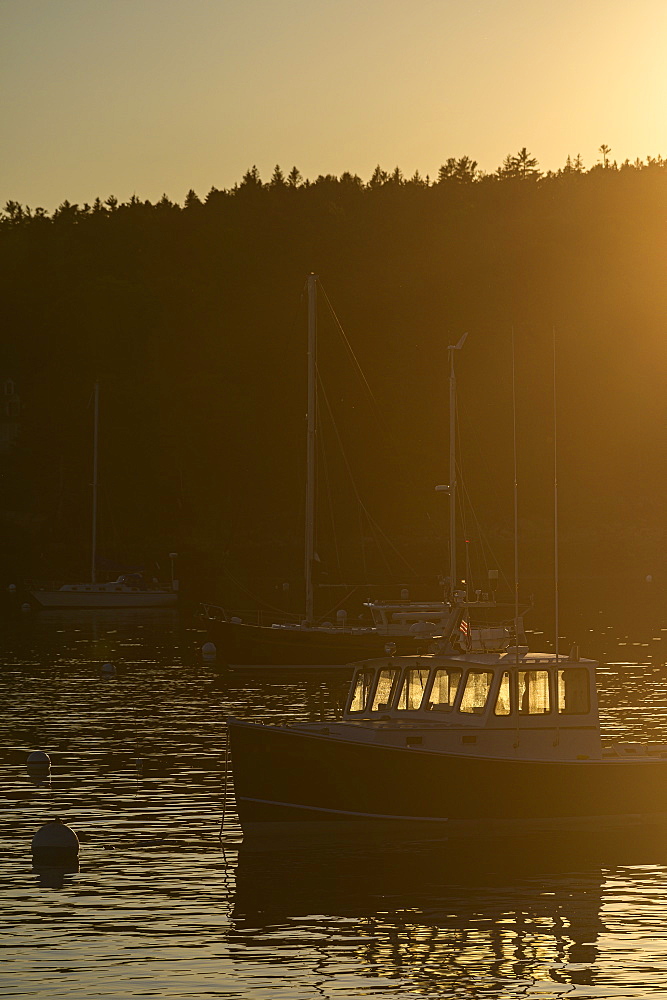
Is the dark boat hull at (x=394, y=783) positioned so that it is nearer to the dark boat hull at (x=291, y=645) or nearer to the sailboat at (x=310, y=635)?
the sailboat at (x=310, y=635)

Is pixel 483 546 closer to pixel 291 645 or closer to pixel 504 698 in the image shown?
pixel 291 645

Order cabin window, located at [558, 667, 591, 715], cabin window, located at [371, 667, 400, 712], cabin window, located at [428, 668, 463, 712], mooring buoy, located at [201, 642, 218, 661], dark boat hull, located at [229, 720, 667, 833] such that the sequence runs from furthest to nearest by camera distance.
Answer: mooring buoy, located at [201, 642, 218, 661]
cabin window, located at [371, 667, 400, 712]
cabin window, located at [558, 667, 591, 715]
cabin window, located at [428, 668, 463, 712]
dark boat hull, located at [229, 720, 667, 833]

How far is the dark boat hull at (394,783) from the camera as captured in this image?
97.6 ft

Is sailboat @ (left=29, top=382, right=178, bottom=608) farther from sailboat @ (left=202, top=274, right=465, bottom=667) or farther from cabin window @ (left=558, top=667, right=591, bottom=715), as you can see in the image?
cabin window @ (left=558, top=667, right=591, bottom=715)

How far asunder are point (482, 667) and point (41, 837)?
345 inches

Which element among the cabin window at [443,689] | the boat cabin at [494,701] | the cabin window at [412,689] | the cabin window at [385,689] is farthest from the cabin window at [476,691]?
the cabin window at [385,689]

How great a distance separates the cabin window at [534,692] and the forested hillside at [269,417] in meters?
101

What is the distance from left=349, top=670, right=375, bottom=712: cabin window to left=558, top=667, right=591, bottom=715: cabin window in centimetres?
375

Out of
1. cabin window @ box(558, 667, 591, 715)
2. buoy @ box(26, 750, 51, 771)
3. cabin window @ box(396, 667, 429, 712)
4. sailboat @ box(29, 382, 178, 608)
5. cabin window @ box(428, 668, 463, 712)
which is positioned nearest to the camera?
cabin window @ box(428, 668, 463, 712)

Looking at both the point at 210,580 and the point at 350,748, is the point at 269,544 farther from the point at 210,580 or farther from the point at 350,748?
the point at 350,748

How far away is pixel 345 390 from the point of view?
6688 inches

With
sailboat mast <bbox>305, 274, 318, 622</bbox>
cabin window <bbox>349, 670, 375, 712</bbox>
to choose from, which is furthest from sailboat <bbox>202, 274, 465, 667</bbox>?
cabin window <bbox>349, 670, 375, 712</bbox>

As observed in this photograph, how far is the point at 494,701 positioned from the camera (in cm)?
3045

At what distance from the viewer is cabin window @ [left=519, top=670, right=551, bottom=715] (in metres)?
30.6
